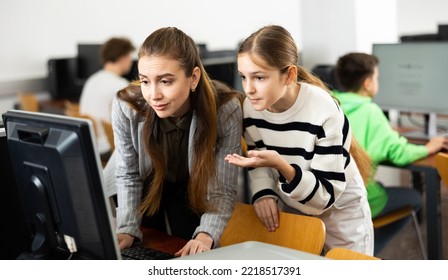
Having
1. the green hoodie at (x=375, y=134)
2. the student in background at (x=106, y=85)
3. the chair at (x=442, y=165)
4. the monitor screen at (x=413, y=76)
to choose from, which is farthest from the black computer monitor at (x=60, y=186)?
the student in background at (x=106, y=85)

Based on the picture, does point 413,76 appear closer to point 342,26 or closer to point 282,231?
point 342,26

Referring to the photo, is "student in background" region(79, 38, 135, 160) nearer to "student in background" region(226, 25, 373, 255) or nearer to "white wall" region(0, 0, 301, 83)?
"white wall" region(0, 0, 301, 83)

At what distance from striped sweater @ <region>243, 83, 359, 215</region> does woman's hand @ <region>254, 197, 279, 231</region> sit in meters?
0.05

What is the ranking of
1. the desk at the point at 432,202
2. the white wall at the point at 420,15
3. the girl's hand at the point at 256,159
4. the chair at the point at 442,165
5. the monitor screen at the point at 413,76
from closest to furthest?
the girl's hand at the point at 256,159, the chair at the point at 442,165, the desk at the point at 432,202, the monitor screen at the point at 413,76, the white wall at the point at 420,15

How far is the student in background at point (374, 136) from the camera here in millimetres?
2832

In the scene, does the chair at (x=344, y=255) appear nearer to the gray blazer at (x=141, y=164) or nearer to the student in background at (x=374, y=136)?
the gray blazer at (x=141, y=164)

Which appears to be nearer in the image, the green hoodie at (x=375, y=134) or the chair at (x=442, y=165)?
the chair at (x=442, y=165)

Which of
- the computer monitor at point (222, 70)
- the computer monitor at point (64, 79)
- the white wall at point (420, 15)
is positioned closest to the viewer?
the computer monitor at point (222, 70)

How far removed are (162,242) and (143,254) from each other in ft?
0.43

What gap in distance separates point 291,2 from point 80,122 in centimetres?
625

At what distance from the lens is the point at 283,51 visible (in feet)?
6.10

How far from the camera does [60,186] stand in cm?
142

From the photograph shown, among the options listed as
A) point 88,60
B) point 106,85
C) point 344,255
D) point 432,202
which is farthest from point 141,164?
point 88,60

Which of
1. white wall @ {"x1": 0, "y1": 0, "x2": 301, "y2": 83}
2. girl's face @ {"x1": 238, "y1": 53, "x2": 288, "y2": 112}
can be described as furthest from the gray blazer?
white wall @ {"x1": 0, "y1": 0, "x2": 301, "y2": 83}
